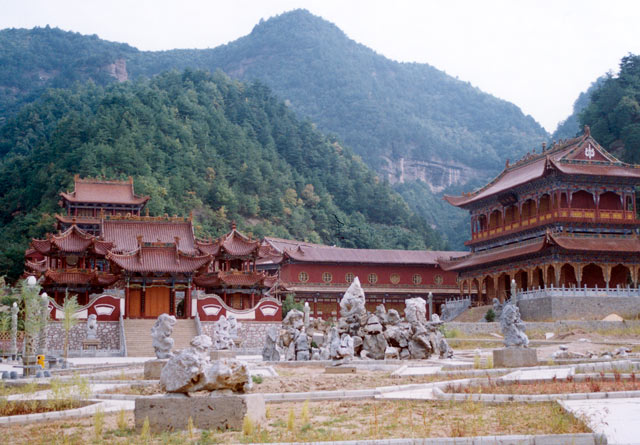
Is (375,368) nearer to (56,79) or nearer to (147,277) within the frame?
(147,277)

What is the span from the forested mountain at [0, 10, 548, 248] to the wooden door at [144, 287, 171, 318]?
82.5 meters

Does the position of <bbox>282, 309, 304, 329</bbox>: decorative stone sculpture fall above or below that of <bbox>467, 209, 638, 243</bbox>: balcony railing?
below

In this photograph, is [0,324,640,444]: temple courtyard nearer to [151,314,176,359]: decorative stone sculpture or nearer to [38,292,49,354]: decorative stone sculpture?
[151,314,176,359]: decorative stone sculpture

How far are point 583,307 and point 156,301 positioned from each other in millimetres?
23969

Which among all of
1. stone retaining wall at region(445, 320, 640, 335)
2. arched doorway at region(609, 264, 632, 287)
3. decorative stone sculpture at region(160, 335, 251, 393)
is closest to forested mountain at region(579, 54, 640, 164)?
arched doorway at region(609, 264, 632, 287)

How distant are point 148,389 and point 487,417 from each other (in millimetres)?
8362

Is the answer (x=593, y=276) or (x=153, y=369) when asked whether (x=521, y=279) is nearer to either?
(x=593, y=276)

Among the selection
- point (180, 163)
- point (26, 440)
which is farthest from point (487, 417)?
point (180, 163)

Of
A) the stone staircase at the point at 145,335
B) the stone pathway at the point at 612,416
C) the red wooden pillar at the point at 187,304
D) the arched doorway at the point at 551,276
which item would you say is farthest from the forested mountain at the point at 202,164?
the stone pathway at the point at 612,416

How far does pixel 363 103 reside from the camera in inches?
6604

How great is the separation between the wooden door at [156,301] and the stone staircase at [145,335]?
1.85 m

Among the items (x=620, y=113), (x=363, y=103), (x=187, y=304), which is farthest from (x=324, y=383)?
(x=363, y=103)

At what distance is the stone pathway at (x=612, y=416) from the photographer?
1006 centimetres

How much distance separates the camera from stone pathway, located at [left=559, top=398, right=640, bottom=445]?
33.0 feet
